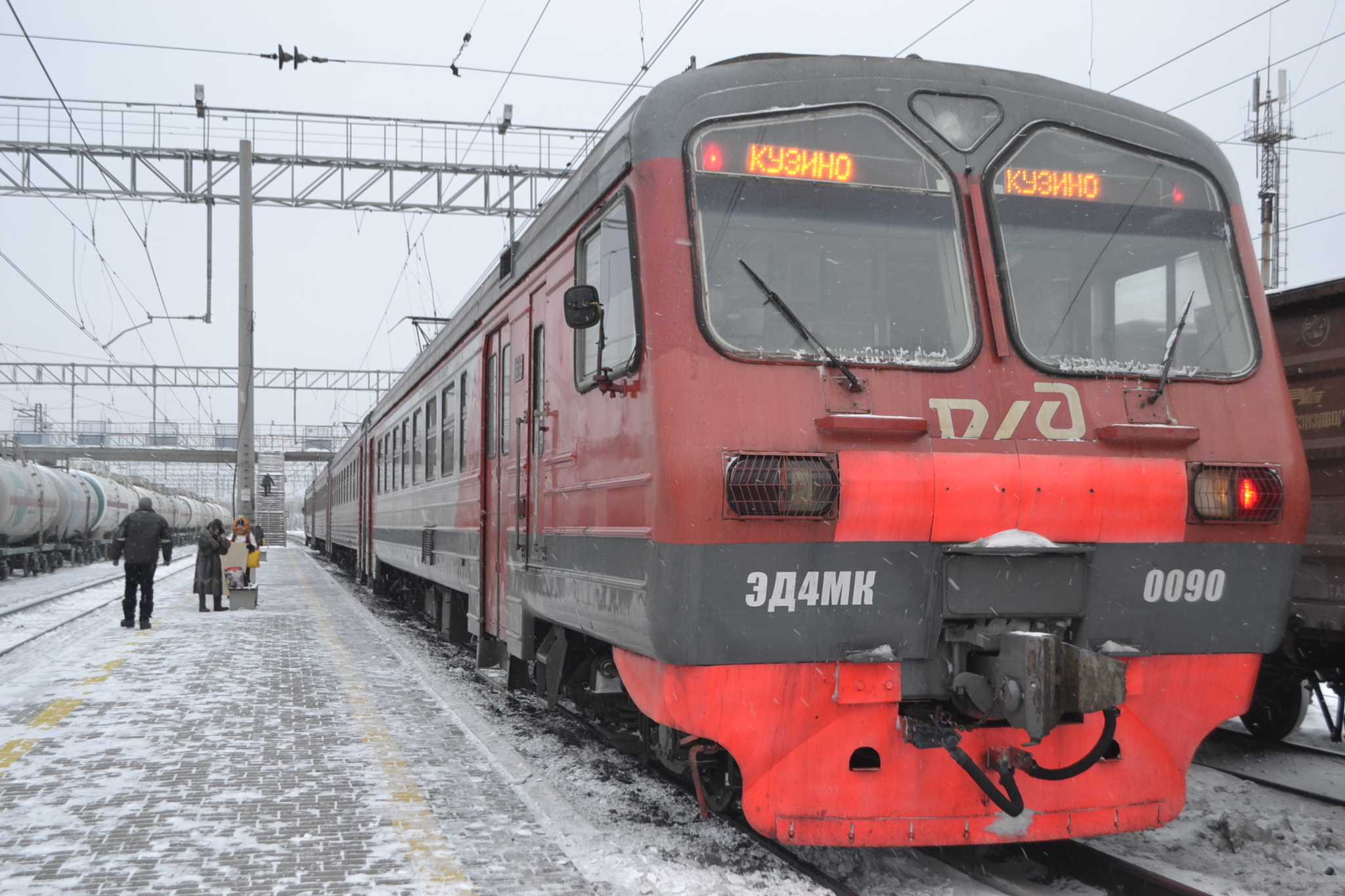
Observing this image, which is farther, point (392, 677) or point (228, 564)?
point (228, 564)

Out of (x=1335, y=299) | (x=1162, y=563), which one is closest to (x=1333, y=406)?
(x=1335, y=299)

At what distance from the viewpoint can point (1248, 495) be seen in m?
4.53

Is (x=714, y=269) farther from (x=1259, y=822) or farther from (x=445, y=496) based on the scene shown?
(x=445, y=496)

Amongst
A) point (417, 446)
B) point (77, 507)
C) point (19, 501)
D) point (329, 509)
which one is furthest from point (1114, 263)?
point (77, 507)

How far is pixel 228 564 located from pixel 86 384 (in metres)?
35.2

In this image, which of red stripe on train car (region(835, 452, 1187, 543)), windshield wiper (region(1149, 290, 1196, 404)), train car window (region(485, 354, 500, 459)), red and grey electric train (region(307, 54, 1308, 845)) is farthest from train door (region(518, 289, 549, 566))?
windshield wiper (region(1149, 290, 1196, 404))


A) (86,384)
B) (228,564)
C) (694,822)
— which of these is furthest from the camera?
(86,384)

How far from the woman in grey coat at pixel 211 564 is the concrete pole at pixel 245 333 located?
1795mm

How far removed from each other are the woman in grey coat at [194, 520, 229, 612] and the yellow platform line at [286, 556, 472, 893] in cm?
723

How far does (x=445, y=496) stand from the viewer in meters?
9.96

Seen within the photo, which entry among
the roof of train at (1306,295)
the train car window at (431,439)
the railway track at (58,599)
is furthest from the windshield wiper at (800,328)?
the railway track at (58,599)

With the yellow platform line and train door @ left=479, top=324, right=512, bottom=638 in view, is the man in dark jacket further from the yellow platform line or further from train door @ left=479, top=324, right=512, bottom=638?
train door @ left=479, top=324, right=512, bottom=638

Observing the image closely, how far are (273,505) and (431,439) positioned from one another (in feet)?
137

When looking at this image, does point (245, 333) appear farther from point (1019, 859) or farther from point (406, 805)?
point (1019, 859)
